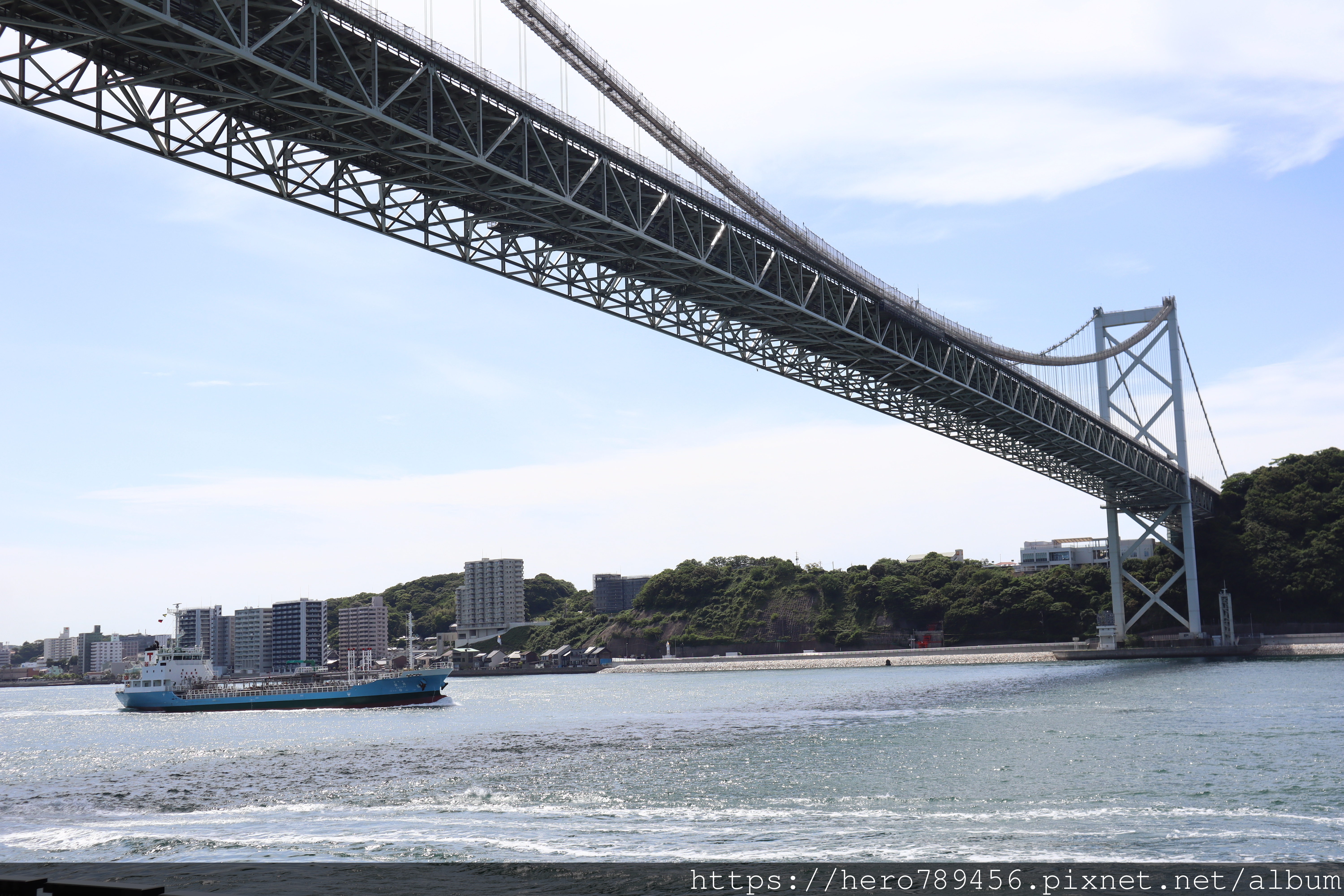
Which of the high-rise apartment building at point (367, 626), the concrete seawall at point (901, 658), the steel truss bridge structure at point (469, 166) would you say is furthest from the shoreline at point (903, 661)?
the high-rise apartment building at point (367, 626)

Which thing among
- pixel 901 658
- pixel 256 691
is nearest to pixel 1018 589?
pixel 901 658

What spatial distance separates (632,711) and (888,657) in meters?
55.1

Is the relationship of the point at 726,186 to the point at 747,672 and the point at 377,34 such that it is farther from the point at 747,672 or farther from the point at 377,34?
the point at 747,672

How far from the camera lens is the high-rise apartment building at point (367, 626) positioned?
19450 cm

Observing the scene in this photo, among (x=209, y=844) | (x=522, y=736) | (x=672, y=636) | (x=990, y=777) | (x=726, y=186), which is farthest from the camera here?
(x=672, y=636)

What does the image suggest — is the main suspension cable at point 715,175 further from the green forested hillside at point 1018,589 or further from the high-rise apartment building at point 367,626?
the high-rise apartment building at point 367,626

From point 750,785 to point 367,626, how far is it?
18404cm

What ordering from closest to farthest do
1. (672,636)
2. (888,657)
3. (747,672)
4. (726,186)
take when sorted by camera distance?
(726,186), (888,657), (747,672), (672,636)

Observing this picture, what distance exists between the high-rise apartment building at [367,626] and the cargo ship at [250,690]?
116 metres

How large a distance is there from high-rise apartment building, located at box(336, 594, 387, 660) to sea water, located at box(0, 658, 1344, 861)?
5812 inches

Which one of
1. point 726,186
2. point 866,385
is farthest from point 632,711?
point 726,186

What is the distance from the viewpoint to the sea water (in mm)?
15992

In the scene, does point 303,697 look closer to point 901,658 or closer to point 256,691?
point 256,691

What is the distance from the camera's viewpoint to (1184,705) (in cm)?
3872
